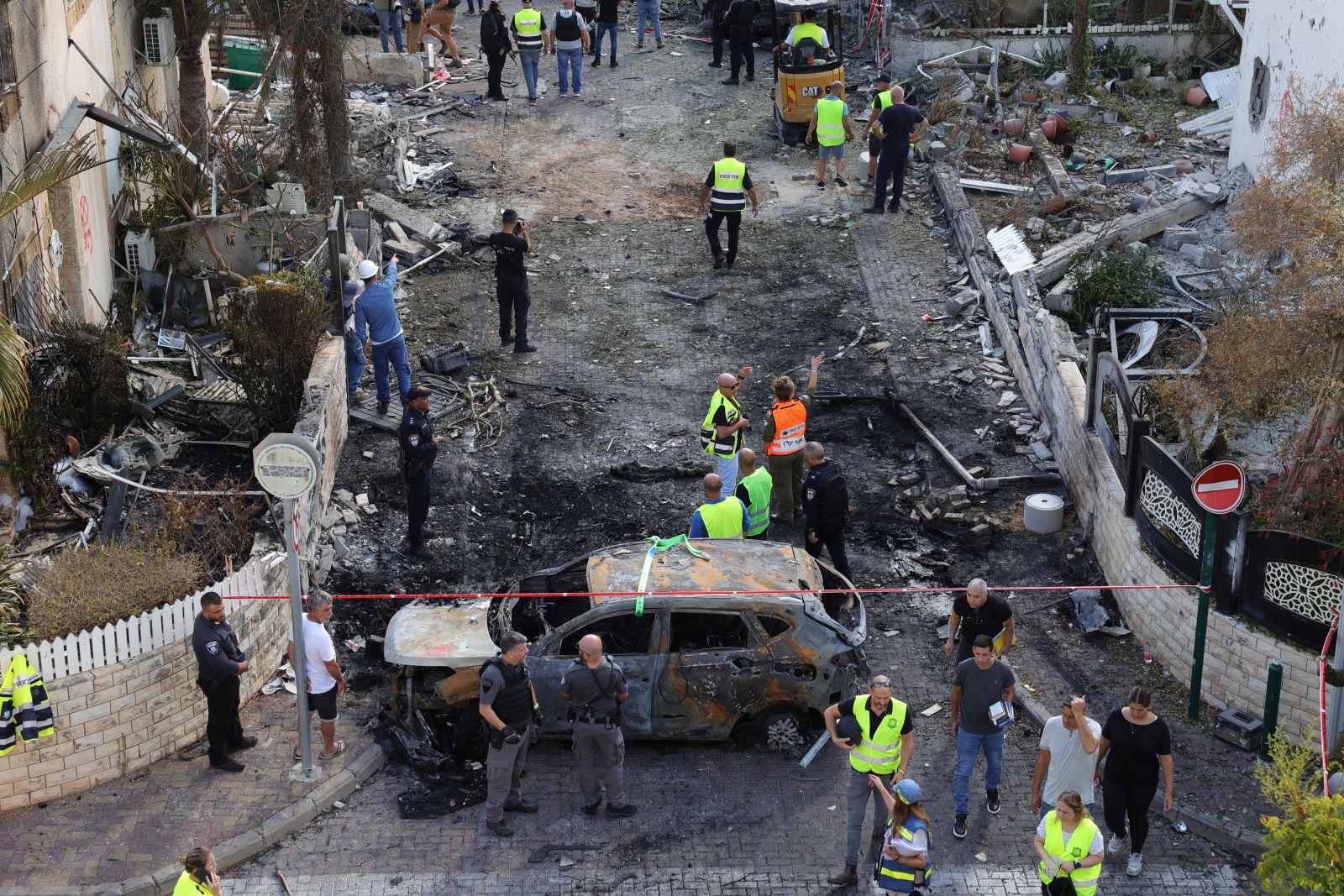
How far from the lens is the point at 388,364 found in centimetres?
1617

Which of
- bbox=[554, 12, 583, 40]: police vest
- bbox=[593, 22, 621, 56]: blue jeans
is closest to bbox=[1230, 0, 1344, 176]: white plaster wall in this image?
bbox=[554, 12, 583, 40]: police vest

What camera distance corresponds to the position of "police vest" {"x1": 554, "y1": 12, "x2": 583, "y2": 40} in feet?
81.4

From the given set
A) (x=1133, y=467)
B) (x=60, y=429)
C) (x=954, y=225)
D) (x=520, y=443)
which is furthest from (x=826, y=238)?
(x=60, y=429)

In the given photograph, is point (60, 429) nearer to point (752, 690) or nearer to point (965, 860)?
point (752, 690)

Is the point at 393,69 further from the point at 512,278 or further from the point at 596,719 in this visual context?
the point at 596,719

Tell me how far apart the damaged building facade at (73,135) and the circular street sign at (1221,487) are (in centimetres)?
985

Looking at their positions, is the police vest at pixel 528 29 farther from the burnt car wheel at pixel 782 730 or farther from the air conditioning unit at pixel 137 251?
the burnt car wheel at pixel 782 730

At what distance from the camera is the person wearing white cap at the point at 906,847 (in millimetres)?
9250

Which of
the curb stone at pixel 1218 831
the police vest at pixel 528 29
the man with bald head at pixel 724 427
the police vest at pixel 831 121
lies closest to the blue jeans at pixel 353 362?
the man with bald head at pixel 724 427

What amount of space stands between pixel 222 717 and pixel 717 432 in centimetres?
516

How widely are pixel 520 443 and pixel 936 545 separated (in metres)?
4.42

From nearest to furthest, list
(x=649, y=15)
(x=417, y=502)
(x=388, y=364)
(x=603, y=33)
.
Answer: (x=417, y=502), (x=388, y=364), (x=603, y=33), (x=649, y=15)

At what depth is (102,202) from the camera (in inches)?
698

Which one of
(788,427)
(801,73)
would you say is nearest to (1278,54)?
(801,73)
